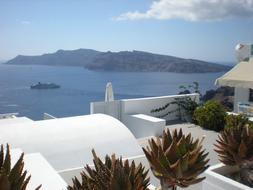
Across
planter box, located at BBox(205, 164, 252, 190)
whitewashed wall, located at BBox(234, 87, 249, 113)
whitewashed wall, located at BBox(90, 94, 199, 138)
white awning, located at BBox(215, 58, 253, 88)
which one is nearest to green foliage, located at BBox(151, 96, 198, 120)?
whitewashed wall, located at BBox(90, 94, 199, 138)

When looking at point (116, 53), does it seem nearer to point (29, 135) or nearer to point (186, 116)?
point (186, 116)

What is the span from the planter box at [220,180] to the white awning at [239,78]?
10121mm

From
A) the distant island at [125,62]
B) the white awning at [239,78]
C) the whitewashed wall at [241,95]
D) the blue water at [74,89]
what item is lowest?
the blue water at [74,89]

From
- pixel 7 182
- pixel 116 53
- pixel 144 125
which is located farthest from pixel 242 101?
pixel 116 53

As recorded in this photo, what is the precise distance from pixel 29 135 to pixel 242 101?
15.8m

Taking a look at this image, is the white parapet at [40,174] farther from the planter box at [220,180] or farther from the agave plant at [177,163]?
the planter box at [220,180]

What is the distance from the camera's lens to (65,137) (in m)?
10.5

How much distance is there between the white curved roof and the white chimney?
13586 mm

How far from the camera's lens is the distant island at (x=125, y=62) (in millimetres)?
51188

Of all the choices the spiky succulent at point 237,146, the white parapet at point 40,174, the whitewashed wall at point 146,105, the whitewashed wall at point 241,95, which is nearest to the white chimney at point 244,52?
the whitewashed wall at point 241,95

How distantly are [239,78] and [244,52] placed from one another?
5104 millimetres

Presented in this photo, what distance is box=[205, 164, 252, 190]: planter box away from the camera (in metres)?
6.93

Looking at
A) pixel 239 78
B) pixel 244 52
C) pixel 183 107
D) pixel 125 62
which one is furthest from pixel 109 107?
pixel 125 62

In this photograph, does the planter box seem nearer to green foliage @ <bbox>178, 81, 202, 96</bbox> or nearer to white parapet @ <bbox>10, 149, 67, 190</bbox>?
white parapet @ <bbox>10, 149, 67, 190</bbox>
